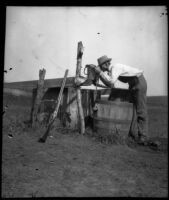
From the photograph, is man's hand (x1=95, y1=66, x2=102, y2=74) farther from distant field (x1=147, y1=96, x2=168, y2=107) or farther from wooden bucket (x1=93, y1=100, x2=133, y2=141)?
distant field (x1=147, y1=96, x2=168, y2=107)

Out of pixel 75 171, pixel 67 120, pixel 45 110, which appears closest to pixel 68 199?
pixel 75 171

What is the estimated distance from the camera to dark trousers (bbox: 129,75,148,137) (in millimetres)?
5895

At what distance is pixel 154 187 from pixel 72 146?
231 cm

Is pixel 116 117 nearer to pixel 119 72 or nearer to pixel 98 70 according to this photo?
pixel 119 72

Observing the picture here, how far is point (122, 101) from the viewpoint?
6.16m

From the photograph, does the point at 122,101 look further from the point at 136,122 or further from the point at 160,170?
the point at 160,170

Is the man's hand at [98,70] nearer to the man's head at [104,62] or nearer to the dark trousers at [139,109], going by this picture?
the man's head at [104,62]

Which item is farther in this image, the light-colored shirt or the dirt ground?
the light-colored shirt

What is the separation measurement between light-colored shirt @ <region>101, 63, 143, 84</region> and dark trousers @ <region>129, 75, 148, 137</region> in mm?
205

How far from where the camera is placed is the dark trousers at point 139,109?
589 cm

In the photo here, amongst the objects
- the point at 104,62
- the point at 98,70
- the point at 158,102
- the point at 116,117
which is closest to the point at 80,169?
the point at 116,117

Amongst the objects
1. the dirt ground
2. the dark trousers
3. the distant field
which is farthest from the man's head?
the distant field

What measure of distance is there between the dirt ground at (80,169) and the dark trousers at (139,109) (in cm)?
68

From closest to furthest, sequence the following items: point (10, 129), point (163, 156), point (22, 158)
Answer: point (22, 158)
point (163, 156)
point (10, 129)
